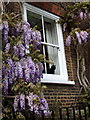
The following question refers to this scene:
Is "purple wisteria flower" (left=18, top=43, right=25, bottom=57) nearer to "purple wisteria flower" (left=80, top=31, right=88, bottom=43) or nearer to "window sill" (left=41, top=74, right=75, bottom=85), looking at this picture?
"window sill" (left=41, top=74, right=75, bottom=85)

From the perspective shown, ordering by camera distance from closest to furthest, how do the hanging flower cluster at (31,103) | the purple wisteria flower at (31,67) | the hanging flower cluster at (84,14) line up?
the hanging flower cluster at (31,103) → the purple wisteria flower at (31,67) → the hanging flower cluster at (84,14)

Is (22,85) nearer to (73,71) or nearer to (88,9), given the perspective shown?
(73,71)

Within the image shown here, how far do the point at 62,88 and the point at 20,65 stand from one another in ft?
7.33

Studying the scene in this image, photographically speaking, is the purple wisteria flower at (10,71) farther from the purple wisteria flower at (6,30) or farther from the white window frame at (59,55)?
the white window frame at (59,55)

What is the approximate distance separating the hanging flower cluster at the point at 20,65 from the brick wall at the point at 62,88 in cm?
138

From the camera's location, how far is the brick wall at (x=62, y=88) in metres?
5.51

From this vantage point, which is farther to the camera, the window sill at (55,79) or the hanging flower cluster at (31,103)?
the window sill at (55,79)

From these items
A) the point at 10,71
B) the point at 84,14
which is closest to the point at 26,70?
the point at 10,71

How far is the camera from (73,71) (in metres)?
6.30

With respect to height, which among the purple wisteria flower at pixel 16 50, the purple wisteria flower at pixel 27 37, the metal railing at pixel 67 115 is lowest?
the metal railing at pixel 67 115

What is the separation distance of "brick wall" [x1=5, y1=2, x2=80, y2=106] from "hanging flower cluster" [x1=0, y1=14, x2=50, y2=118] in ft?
4.54

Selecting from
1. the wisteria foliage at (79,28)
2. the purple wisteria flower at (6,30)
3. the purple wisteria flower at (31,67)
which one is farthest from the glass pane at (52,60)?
the purple wisteria flower at (6,30)

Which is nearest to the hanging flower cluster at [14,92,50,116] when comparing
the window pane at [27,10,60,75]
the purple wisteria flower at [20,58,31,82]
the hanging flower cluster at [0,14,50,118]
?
the hanging flower cluster at [0,14,50,118]

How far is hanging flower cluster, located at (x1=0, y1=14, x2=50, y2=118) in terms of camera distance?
3.74 metres
